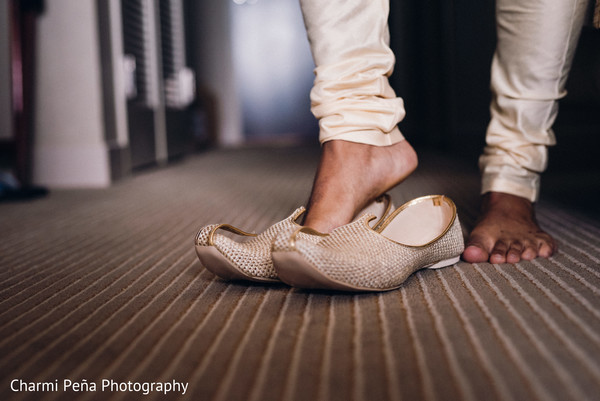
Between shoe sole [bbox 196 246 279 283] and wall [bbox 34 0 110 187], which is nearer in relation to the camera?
shoe sole [bbox 196 246 279 283]

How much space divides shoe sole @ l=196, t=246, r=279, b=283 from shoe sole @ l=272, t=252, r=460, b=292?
59 mm

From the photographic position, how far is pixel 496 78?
31.1 inches

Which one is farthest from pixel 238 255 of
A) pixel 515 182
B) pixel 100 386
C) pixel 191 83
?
pixel 191 83

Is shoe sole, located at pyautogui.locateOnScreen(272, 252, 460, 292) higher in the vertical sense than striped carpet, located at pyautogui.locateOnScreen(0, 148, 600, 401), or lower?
higher

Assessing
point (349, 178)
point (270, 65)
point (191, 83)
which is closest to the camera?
point (349, 178)

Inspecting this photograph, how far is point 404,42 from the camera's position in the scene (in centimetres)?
348

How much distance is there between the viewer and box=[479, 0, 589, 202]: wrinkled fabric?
0.73m

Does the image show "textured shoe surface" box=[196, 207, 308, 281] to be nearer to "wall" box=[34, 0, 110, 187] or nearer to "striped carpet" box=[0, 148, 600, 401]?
"striped carpet" box=[0, 148, 600, 401]

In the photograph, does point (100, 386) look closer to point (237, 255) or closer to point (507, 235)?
point (237, 255)

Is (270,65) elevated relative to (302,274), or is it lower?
elevated

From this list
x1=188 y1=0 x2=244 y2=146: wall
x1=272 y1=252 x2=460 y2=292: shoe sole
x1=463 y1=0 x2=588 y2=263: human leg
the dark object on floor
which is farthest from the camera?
x1=188 y1=0 x2=244 y2=146: wall

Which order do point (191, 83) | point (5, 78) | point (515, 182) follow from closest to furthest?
1. point (515, 182)
2. point (5, 78)
3. point (191, 83)

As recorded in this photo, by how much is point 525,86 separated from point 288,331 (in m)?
0.54

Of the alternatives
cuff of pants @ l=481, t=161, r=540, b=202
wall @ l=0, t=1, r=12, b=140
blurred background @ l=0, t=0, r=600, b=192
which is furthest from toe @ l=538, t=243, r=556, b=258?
wall @ l=0, t=1, r=12, b=140
